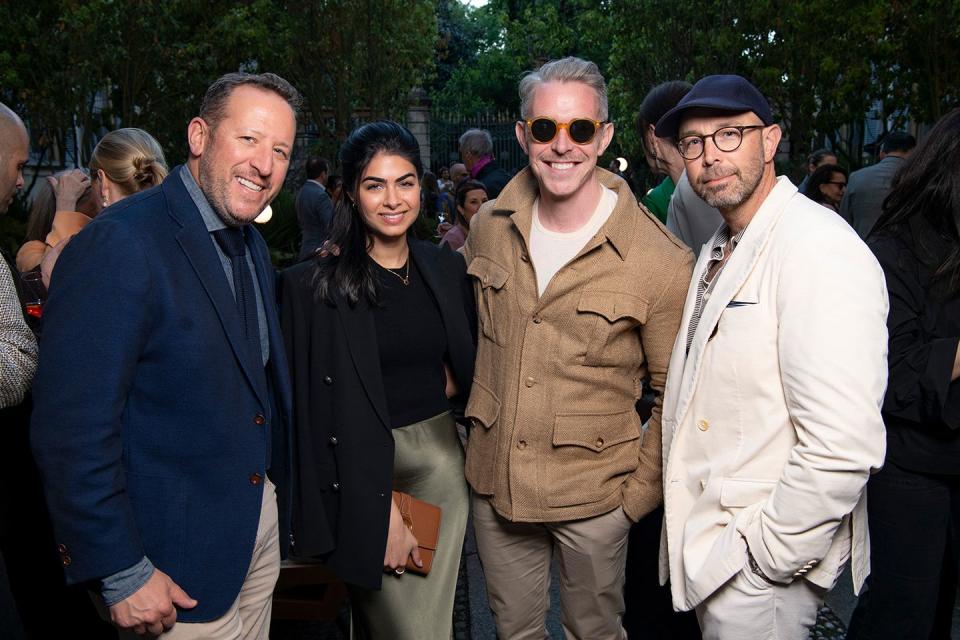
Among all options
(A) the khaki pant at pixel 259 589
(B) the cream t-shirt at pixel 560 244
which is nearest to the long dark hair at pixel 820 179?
(B) the cream t-shirt at pixel 560 244

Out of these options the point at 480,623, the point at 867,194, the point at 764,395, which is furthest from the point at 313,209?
the point at 764,395

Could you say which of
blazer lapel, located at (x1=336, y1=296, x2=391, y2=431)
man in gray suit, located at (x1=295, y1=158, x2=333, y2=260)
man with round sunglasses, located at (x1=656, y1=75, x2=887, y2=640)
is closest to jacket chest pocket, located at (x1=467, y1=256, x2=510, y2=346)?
blazer lapel, located at (x1=336, y1=296, x2=391, y2=431)

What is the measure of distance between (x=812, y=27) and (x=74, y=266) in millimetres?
16011

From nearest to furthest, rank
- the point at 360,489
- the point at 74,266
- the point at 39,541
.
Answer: the point at 74,266 < the point at 360,489 < the point at 39,541

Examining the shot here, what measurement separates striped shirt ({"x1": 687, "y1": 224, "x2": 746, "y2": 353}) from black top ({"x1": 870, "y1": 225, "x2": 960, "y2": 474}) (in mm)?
661

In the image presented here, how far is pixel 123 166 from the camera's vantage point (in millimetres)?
4145

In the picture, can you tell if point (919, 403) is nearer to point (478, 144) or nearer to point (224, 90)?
point (224, 90)

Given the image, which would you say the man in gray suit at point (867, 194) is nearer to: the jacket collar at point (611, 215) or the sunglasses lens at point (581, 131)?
the jacket collar at point (611, 215)

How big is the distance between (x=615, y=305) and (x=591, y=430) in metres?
0.44

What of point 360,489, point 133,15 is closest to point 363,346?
point 360,489

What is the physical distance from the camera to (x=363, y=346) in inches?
119

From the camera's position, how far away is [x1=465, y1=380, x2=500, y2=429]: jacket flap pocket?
316 cm

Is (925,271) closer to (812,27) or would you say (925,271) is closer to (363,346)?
(363,346)

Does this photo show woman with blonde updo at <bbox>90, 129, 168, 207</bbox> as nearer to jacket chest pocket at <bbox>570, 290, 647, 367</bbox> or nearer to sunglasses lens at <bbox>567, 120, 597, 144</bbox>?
sunglasses lens at <bbox>567, 120, 597, 144</bbox>
